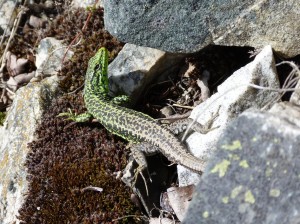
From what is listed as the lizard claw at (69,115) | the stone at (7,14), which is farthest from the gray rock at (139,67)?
the stone at (7,14)

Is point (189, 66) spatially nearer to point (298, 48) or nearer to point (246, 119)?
point (298, 48)

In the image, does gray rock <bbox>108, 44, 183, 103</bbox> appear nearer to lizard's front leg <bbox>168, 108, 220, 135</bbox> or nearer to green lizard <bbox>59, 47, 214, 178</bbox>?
green lizard <bbox>59, 47, 214, 178</bbox>

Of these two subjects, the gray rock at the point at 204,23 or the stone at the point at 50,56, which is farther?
the stone at the point at 50,56

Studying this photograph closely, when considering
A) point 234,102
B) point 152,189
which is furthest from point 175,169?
point 234,102

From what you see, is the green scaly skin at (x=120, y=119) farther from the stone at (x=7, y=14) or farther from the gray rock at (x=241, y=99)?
the stone at (x=7, y=14)

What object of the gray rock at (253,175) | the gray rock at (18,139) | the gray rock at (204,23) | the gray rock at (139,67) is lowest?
the gray rock at (18,139)

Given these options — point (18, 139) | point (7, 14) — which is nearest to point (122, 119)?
point (18, 139)

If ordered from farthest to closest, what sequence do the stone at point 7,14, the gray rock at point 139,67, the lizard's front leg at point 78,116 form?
the stone at point 7,14 < the lizard's front leg at point 78,116 < the gray rock at point 139,67

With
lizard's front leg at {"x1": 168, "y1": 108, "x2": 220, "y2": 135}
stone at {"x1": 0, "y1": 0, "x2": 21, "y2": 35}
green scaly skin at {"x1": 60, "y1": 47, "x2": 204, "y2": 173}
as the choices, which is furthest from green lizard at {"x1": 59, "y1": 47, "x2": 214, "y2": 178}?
stone at {"x1": 0, "y1": 0, "x2": 21, "y2": 35}
